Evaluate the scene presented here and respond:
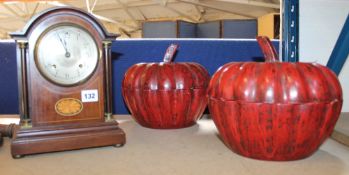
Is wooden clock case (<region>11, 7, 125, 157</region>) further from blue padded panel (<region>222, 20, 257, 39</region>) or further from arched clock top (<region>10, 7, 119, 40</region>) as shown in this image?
blue padded panel (<region>222, 20, 257, 39</region>)

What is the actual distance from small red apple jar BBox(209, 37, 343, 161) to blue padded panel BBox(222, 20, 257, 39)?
2305 millimetres

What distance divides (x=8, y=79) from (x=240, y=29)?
7.61ft

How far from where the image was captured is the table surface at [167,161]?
2.41ft

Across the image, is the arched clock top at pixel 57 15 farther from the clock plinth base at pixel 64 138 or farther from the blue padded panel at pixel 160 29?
the blue padded panel at pixel 160 29

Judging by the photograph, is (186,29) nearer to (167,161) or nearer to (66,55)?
(66,55)

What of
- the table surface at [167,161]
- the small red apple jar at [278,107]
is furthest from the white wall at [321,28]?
the small red apple jar at [278,107]

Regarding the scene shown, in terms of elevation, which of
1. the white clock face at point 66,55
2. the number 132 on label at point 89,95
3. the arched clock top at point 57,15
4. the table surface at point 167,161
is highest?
the arched clock top at point 57,15

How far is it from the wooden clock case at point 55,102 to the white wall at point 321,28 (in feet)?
2.86

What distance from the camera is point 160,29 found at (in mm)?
3586

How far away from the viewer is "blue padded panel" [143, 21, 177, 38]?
136 inches

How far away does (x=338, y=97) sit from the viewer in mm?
778

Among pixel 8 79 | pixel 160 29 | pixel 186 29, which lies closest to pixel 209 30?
pixel 186 29

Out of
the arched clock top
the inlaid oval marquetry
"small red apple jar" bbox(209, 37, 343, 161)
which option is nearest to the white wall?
"small red apple jar" bbox(209, 37, 343, 161)

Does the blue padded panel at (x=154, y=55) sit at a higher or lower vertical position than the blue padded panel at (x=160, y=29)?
lower
